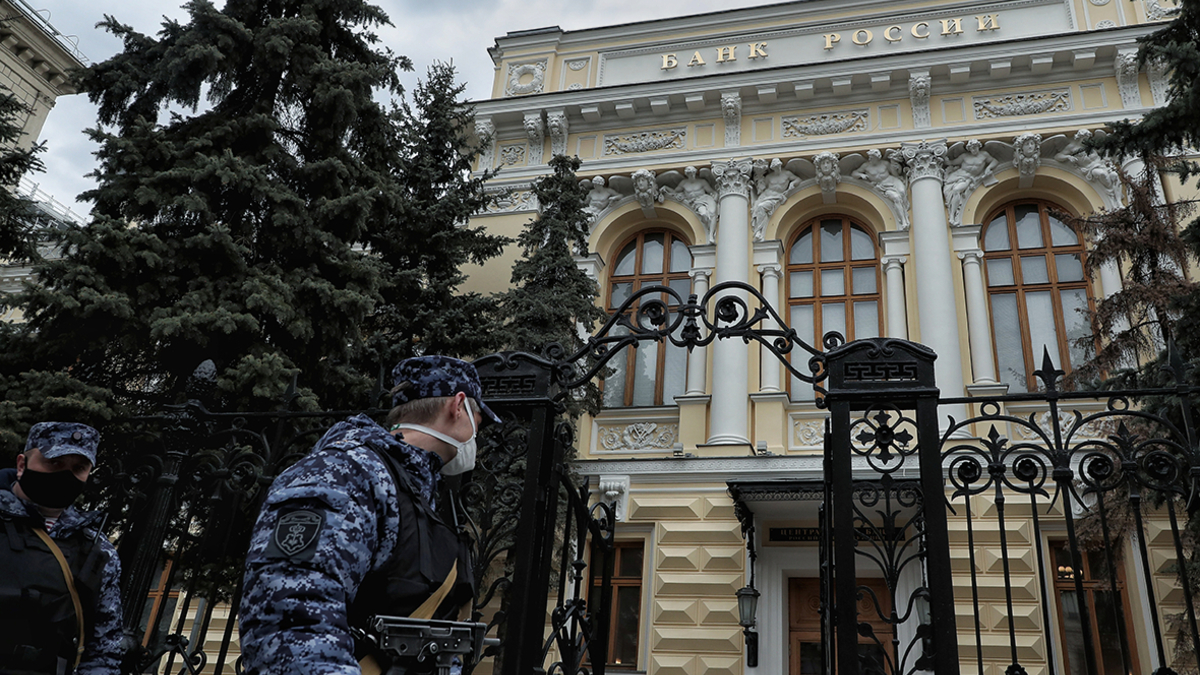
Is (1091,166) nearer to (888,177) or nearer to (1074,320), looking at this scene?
(1074,320)

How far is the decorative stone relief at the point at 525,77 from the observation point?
17.5m

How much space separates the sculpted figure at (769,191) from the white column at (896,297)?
2.24 metres

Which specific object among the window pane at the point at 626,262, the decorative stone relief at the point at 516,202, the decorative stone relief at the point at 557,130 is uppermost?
the decorative stone relief at the point at 557,130

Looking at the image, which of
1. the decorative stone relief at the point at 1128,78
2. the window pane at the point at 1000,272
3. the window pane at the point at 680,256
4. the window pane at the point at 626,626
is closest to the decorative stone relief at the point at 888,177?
the window pane at the point at 1000,272

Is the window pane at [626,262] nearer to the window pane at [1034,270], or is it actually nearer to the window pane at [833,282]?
the window pane at [833,282]

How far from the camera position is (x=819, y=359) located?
4.97m

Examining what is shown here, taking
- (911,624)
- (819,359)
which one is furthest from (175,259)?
(911,624)

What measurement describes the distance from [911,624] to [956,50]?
1004 cm

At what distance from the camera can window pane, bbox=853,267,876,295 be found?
48.1ft

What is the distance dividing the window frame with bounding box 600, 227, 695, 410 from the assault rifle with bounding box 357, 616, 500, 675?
11929 mm

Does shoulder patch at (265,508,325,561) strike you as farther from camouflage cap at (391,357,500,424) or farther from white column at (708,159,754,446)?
white column at (708,159,754,446)

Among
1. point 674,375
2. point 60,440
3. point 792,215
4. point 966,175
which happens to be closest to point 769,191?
point 792,215

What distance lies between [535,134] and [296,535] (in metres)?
15.4

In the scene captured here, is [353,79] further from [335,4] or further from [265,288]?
[265,288]
